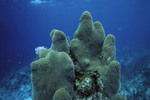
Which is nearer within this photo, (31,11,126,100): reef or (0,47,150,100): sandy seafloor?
(31,11,126,100): reef

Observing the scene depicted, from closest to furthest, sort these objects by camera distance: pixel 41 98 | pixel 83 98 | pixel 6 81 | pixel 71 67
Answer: pixel 41 98 < pixel 71 67 < pixel 83 98 < pixel 6 81

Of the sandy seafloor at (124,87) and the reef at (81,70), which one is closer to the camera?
the reef at (81,70)

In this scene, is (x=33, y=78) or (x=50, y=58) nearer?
(x=33, y=78)

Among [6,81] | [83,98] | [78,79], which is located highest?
[6,81]

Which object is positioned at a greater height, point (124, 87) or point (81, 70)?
point (81, 70)

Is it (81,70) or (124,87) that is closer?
(81,70)

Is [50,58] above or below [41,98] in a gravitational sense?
above

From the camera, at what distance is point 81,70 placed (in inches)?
109

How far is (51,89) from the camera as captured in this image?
2121mm

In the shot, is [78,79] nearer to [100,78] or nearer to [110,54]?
[100,78]

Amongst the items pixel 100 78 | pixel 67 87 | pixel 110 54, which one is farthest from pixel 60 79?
pixel 110 54

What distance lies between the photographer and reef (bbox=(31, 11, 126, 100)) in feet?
6.94

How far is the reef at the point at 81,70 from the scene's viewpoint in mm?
2115

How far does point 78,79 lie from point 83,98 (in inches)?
16.9
